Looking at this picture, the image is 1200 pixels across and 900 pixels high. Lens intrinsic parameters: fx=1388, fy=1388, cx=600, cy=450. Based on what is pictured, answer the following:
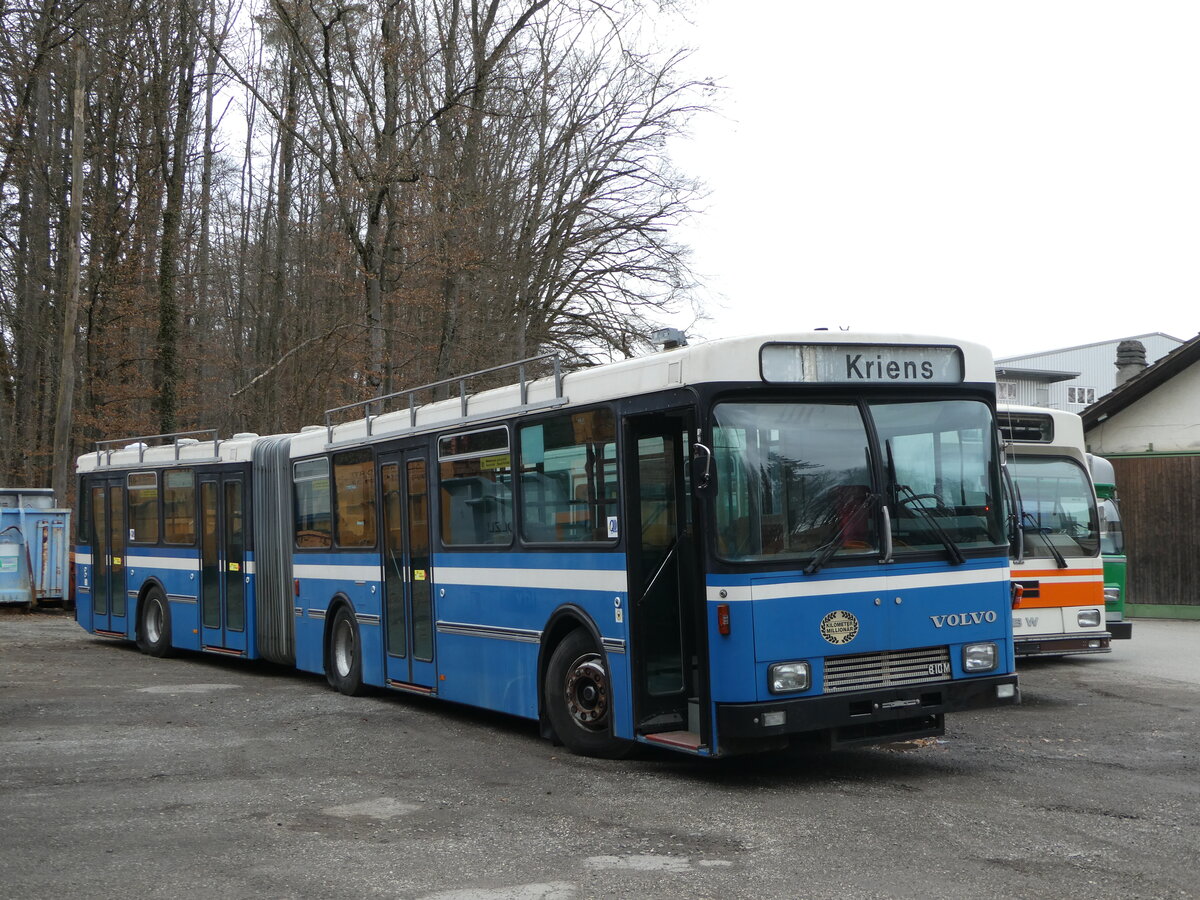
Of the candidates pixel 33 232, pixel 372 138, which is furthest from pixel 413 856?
pixel 33 232

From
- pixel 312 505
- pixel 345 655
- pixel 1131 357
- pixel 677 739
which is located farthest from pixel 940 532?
pixel 1131 357

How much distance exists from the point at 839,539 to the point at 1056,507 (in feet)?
22.2

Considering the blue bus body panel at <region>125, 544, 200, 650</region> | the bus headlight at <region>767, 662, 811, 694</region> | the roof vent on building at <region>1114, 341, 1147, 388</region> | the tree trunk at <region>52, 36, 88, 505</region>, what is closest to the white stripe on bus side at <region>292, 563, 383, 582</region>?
the blue bus body panel at <region>125, 544, 200, 650</region>

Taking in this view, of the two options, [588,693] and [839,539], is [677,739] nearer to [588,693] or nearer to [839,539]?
[588,693]

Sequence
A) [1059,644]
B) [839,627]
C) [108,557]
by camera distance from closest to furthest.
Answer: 1. [839,627]
2. [1059,644]
3. [108,557]

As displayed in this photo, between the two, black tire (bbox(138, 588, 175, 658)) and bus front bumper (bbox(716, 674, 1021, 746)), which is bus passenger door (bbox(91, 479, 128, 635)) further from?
bus front bumper (bbox(716, 674, 1021, 746))

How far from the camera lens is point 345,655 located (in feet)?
46.1

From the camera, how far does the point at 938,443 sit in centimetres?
893

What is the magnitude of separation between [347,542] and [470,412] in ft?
9.86

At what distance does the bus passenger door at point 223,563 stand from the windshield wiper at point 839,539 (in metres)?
9.75

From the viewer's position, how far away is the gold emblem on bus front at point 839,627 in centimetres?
847

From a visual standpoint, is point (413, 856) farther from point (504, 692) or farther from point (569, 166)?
point (569, 166)

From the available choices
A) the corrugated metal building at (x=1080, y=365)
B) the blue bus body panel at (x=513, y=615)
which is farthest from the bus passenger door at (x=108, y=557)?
the corrugated metal building at (x=1080, y=365)

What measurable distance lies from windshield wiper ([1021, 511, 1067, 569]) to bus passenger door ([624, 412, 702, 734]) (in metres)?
6.00
